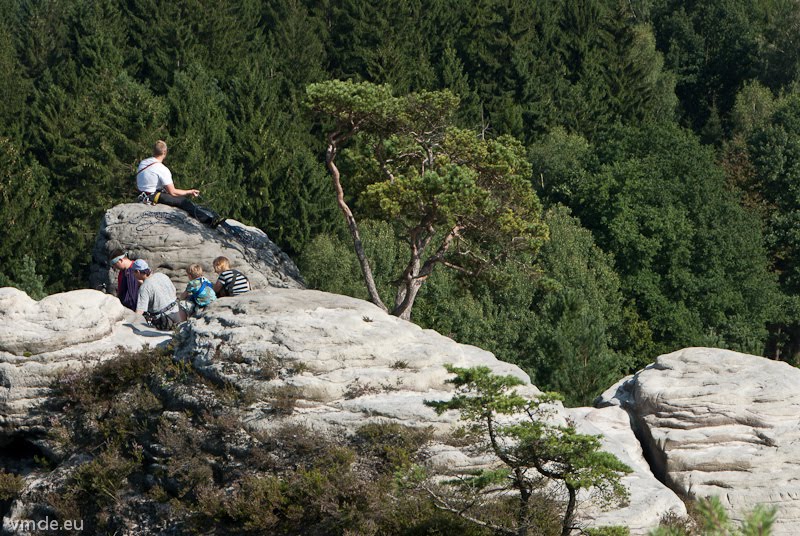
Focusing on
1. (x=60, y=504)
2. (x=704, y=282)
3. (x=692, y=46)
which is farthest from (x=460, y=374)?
(x=692, y=46)

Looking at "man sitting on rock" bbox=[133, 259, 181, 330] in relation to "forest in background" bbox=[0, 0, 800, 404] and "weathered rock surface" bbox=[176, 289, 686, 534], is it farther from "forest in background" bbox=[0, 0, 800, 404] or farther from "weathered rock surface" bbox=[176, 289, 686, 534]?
"forest in background" bbox=[0, 0, 800, 404]

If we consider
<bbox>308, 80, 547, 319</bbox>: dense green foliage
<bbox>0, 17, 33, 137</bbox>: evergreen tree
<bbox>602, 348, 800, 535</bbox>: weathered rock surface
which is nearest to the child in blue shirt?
<bbox>308, 80, 547, 319</bbox>: dense green foliage

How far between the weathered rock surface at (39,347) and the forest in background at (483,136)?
8935mm

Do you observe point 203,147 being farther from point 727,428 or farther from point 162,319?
point 727,428

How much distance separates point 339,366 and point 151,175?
7.67 m

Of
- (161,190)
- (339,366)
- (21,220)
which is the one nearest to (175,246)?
(161,190)

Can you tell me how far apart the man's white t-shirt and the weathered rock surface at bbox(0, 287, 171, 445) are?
457 centimetres

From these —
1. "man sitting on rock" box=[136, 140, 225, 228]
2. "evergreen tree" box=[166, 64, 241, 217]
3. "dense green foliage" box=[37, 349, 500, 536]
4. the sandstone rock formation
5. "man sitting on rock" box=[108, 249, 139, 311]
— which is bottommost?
"dense green foliage" box=[37, 349, 500, 536]

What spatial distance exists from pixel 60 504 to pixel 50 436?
1250 mm

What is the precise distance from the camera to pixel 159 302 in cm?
2558

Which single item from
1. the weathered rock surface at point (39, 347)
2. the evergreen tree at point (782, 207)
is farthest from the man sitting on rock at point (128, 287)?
the evergreen tree at point (782, 207)

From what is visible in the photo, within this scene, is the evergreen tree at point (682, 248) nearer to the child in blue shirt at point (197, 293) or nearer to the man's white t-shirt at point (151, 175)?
the man's white t-shirt at point (151, 175)

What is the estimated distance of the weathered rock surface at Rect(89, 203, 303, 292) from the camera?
95.2 ft

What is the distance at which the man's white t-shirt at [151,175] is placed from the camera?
29172 millimetres
